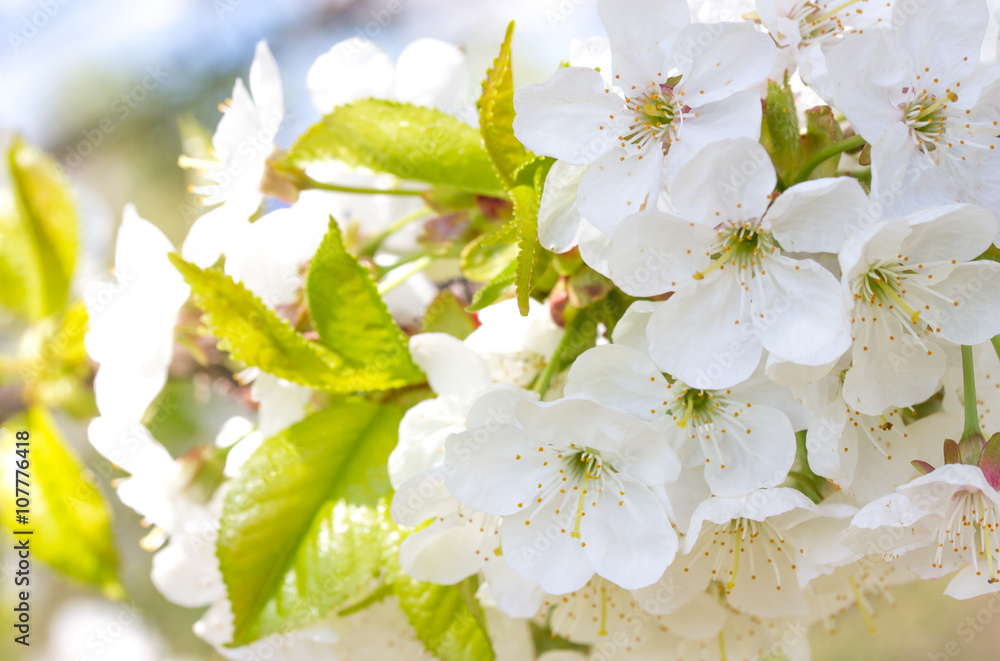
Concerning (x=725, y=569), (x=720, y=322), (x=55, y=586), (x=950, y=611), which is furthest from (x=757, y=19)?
(x=55, y=586)

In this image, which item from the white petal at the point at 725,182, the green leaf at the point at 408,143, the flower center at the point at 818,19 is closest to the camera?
the white petal at the point at 725,182

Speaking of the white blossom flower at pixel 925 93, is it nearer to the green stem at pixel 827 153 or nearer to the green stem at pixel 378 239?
the green stem at pixel 827 153

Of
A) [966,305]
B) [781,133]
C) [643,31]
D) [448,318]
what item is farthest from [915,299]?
[448,318]

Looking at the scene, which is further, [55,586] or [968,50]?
[55,586]

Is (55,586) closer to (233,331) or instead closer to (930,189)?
(233,331)

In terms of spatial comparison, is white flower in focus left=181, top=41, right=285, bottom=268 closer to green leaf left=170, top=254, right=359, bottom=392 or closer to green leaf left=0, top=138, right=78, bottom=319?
green leaf left=170, top=254, right=359, bottom=392

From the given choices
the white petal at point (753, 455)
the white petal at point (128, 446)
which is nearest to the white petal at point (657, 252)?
the white petal at point (753, 455)
